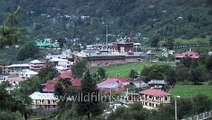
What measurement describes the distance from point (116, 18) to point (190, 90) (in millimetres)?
24401

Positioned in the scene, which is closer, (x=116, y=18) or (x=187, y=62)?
(x=187, y=62)

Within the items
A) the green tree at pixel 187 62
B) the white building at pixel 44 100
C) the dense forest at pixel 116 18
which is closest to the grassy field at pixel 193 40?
the dense forest at pixel 116 18

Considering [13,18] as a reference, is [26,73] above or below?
below

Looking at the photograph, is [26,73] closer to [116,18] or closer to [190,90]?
[190,90]

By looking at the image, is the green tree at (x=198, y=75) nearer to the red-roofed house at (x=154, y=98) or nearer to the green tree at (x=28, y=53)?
the red-roofed house at (x=154, y=98)

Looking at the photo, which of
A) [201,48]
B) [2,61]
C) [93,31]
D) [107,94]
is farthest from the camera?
[93,31]

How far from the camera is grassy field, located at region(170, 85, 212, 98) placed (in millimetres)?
17172

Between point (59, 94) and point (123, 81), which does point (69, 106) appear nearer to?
point (59, 94)

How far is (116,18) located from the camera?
42.1 metres

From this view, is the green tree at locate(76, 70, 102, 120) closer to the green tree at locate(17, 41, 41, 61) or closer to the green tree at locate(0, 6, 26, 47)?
the green tree at locate(0, 6, 26, 47)

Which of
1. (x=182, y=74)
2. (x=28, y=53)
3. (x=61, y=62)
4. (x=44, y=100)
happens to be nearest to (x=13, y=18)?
(x=44, y=100)

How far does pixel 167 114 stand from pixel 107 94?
17.3ft

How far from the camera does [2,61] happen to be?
18.3ft

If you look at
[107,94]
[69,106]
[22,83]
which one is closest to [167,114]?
[69,106]
